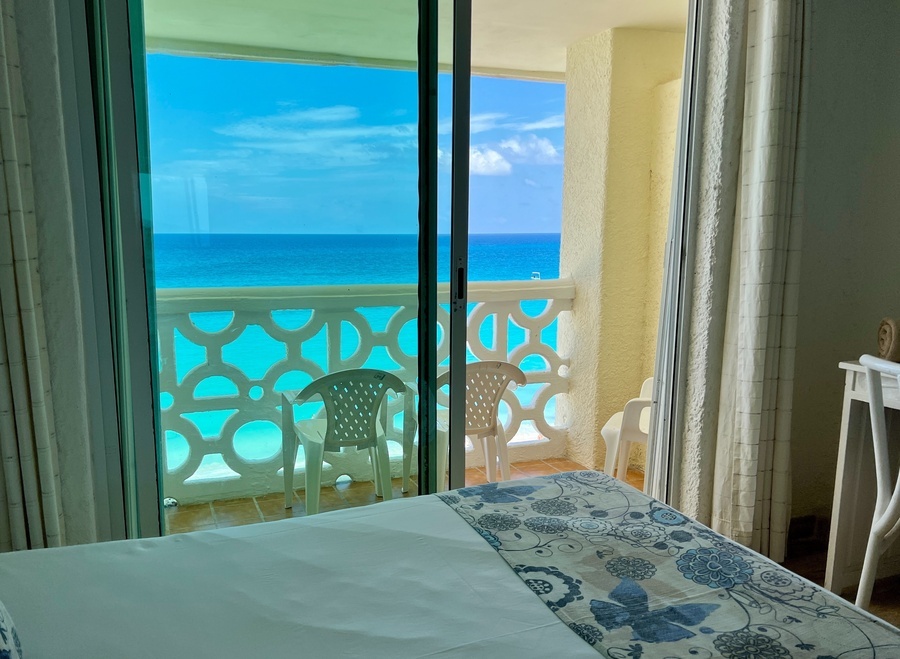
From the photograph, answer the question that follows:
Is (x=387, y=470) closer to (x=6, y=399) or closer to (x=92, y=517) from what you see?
(x=92, y=517)

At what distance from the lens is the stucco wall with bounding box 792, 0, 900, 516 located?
2768 millimetres

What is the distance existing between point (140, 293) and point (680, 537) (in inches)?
64.1

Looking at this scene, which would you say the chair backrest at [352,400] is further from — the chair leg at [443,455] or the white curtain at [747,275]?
the white curtain at [747,275]

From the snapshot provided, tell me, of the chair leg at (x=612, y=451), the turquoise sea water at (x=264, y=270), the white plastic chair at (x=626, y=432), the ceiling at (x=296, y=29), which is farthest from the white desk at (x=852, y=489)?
the ceiling at (x=296, y=29)

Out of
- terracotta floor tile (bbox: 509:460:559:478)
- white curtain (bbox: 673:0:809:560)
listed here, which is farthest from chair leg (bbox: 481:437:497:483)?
white curtain (bbox: 673:0:809:560)

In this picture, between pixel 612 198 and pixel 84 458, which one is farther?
pixel 612 198

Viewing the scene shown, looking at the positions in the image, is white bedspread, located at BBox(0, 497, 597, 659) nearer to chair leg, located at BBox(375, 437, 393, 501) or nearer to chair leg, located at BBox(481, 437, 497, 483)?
chair leg, located at BBox(375, 437, 393, 501)

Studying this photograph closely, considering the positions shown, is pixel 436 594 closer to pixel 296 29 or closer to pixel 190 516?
pixel 190 516

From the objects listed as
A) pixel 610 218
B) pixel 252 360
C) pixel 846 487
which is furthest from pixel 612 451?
pixel 252 360

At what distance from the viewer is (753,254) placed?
2535 millimetres

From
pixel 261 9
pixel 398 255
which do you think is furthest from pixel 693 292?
pixel 261 9

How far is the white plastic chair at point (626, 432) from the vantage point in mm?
3336

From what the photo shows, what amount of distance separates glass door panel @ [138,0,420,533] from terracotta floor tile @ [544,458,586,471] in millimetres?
1825

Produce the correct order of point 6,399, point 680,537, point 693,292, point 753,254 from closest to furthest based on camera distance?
point 680,537 → point 6,399 → point 753,254 → point 693,292
